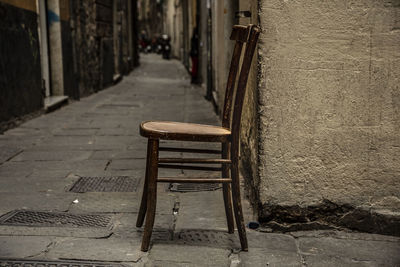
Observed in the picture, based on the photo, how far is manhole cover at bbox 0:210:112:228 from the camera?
3.08 m

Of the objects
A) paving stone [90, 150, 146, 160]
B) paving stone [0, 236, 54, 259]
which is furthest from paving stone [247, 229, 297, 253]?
paving stone [90, 150, 146, 160]

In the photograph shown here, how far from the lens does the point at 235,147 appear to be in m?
2.64

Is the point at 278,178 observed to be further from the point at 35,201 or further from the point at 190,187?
the point at 35,201

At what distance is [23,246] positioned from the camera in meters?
2.72

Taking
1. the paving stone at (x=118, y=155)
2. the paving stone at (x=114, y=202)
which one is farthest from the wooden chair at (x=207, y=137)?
the paving stone at (x=118, y=155)

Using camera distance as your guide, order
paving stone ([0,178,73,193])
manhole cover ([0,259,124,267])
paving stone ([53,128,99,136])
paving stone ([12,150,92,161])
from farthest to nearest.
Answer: paving stone ([53,128,99,136]) → paving stone ([12,150,92,161]) → paving stone ([0,178,73,193]) → manhole cover ([0,259,124,267])

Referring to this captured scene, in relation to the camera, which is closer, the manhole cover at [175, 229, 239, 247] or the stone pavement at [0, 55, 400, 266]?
the stone pavement at [0, 55, 400, 266]

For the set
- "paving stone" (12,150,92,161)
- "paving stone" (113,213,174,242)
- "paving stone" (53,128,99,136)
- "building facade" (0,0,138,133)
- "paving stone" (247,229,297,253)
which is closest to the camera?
"paving stone" (247,229,297,253)

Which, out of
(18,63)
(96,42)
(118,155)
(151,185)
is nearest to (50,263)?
(151,185)

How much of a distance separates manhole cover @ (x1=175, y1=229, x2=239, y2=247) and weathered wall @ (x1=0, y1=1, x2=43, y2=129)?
396 centimetres

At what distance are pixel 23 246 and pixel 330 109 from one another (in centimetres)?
179

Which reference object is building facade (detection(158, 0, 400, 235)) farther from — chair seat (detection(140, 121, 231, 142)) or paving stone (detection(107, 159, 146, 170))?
paving stone (detection(107, 159, 146, 170))

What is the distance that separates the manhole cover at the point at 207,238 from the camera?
2.83m

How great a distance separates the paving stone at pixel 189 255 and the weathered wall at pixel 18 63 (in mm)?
4097
